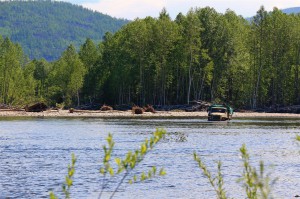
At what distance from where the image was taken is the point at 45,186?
23844mm

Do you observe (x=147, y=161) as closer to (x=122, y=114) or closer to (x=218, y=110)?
(x=218, y=110)

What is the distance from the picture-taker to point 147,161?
31766mm

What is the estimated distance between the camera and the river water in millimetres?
22781

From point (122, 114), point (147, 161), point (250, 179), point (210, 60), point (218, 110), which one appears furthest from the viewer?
point (210, 60)

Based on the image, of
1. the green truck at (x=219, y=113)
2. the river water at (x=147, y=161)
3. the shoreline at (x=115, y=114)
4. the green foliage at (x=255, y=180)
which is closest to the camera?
the green foliage at (x=255, y=180)

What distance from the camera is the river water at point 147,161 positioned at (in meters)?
22.8

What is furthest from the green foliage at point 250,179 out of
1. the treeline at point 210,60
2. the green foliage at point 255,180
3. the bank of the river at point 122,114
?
the treeline at point 210,60

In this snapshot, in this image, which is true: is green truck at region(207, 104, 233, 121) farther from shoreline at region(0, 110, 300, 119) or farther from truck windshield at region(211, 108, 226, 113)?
shoreline at region(0, 110, 300, 119)

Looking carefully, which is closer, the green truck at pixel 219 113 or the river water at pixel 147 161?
the river water at pixel 147 161

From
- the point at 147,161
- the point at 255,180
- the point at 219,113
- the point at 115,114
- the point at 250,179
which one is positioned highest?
the point at 219,113

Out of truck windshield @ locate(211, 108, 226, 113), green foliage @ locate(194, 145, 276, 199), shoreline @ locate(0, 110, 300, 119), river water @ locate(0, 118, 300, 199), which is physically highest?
truck windshield @ locate(211, 108, 226, 113)

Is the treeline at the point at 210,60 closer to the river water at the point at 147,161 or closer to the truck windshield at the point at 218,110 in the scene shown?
the truck windshield at the point at 218,110

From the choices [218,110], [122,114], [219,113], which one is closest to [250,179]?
[219,113]

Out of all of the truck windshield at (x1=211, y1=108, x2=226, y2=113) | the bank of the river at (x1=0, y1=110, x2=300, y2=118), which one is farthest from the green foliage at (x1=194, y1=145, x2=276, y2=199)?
the bank of the river at (x1=0, y1=110, x2=300, y2=118)
